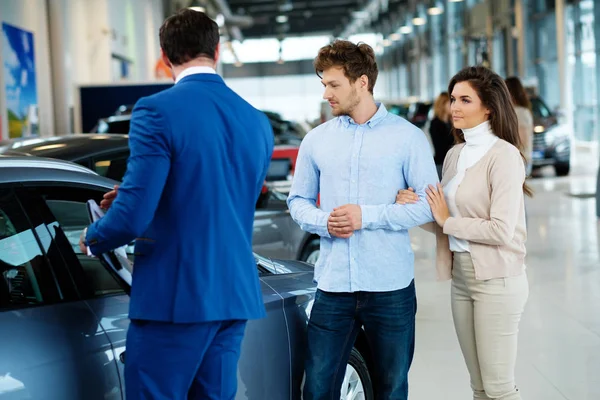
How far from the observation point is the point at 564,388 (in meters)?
4.85

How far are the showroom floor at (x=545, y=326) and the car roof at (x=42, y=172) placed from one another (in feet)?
8.36

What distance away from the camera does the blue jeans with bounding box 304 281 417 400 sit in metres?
3.15

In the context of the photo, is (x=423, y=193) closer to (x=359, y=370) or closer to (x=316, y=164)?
(x=316, y=164)

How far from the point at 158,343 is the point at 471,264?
1.34 meters

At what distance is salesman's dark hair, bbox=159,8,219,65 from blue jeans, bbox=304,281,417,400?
1105mm

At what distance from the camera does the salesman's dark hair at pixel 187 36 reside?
2400 mm

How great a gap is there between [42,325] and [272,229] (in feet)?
14.0

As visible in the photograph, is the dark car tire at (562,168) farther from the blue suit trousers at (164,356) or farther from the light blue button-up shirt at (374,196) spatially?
the blue suit trousers at (164,356)

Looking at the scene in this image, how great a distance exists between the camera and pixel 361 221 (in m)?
3.06

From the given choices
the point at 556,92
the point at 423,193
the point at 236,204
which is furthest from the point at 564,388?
the point at 556,92

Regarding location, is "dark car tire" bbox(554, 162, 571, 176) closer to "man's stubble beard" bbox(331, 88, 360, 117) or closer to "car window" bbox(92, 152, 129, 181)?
"car window" bbox(92, 152, 129, 181)

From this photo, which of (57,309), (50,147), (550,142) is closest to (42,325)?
(57,309)

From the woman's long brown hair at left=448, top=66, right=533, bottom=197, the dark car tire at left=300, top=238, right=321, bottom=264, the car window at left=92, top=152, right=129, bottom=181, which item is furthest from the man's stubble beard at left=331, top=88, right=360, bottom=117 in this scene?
the dark car tire at left=300, top=238, right=321, bottom=264

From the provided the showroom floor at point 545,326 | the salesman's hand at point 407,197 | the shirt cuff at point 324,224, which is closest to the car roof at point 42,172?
the shirt cuff at point 324,224
